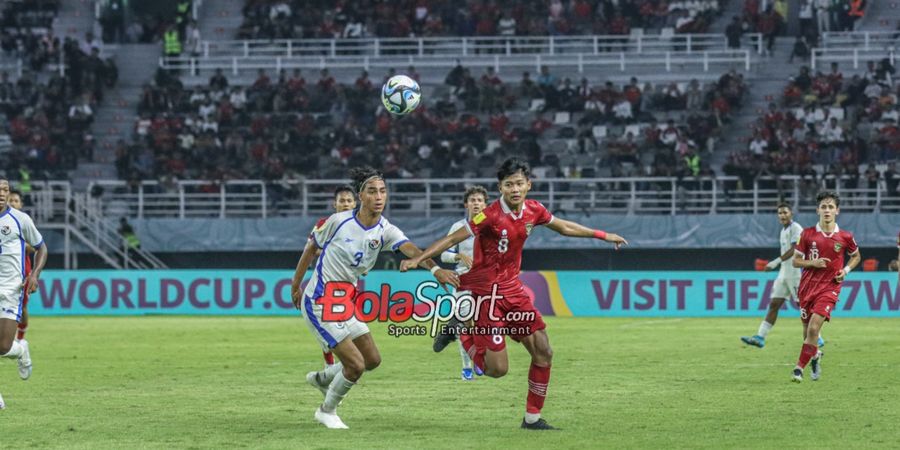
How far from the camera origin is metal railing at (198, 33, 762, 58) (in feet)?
149

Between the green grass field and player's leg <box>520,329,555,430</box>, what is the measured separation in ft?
0.62

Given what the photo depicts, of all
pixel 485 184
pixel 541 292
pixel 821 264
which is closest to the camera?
pixel 821 264

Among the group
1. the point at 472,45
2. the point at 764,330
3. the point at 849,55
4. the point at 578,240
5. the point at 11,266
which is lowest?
the point at 578,240

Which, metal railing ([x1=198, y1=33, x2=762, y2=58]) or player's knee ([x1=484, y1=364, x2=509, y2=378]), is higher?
metal railing ([x1=198, y1=33, x2=762, y2=58])

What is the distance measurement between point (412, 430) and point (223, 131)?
32.2 metres

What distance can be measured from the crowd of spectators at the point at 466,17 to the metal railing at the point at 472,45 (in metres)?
0.34

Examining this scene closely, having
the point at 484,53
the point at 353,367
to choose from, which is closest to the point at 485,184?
the point at 484,53

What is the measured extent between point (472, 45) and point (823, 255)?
1127 inches

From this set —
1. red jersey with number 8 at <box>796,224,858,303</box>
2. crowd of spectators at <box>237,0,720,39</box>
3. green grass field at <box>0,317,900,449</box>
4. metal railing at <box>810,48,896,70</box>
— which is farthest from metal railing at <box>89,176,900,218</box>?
red jersey with number 8 at <box>796,224,858,303</box>

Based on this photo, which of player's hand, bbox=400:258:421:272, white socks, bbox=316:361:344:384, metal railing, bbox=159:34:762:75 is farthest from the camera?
metal railing, bbox=159:34:762:75

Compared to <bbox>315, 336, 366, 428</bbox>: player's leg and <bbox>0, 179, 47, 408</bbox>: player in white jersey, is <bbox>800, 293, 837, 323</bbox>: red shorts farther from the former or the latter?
<bbox>0, 179, 47, 408</bbox>: player in white jersey

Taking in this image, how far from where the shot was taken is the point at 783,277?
2416 cm

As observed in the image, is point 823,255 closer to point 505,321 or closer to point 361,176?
point 505,321

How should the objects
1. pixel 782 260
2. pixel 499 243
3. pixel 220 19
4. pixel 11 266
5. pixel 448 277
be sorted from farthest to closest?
1. pixel 220 19
2. pixel 782 260
3. pixel 11 266
4. pixel 499 243
5. pixel 448 277
